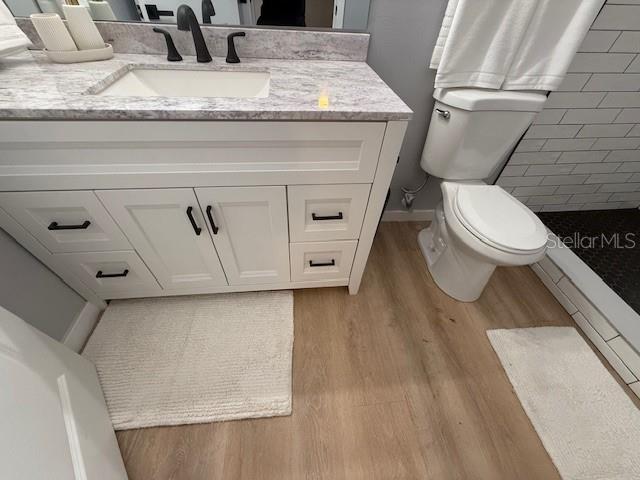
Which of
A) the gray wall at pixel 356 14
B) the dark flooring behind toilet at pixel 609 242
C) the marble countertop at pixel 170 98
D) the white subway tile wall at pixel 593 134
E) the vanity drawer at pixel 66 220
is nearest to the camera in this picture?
the marble countertop at pixel 170 98

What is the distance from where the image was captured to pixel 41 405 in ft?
1.81

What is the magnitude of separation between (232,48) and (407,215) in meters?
1.30

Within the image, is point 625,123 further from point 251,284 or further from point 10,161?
point 10,161

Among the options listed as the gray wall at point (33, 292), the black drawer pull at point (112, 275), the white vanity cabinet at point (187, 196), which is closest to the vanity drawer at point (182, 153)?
the white vanity cabinet at point (187, 196)

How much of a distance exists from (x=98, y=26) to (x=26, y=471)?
4.43 feet

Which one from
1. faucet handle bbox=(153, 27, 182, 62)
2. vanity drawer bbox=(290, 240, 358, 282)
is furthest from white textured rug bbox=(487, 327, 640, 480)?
faucet handle bbox=(153, 27, 182, 62)

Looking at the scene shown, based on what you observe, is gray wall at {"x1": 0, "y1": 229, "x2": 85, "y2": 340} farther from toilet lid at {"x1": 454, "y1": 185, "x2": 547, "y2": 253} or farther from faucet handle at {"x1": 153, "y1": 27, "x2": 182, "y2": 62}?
toilet lid at {"x1": 454, "y1": 185, "x2": 547, "y2": 253}

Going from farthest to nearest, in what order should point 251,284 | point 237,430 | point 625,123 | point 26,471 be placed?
point 625,123, point 251,284, point 237,430, point 26,471

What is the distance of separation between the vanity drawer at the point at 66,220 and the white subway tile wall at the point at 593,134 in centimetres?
193

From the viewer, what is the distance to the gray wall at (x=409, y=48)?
97cm

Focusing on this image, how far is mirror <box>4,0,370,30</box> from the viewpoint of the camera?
0.92m

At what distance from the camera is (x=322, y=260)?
1.09m

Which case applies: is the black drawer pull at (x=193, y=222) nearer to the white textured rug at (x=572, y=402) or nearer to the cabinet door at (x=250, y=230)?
the cabinet door at (x=250, y=230)

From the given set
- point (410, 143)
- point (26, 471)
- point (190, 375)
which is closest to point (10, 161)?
point (26, 471)
